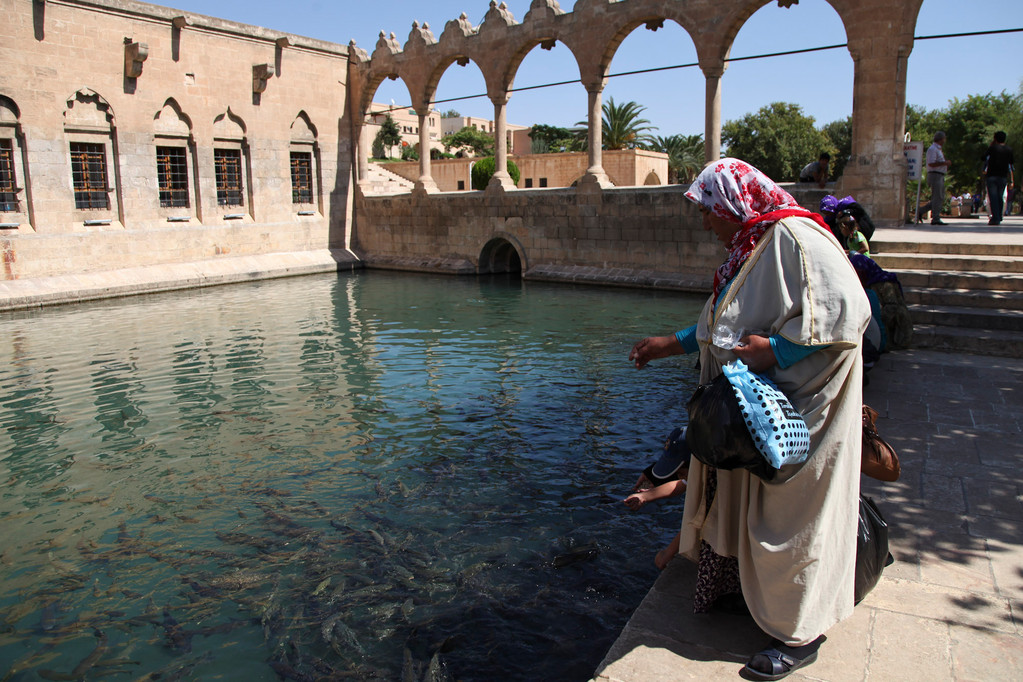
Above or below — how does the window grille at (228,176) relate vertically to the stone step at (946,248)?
above

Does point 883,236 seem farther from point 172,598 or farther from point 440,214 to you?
point 440,214

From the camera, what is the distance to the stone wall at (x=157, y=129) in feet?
48.2

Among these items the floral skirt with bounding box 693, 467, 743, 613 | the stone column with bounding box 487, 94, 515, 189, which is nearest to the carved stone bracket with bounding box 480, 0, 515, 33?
the stone column with bounding box 487, 94, 515, 189

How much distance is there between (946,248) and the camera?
342 inches

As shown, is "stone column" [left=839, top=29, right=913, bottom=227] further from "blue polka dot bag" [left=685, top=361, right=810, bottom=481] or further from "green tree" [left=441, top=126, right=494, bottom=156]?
"green tree" [left=441, top=126, right=494, bottom=156]

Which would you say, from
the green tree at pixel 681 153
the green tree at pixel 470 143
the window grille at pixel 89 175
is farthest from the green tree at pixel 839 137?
the window grille at pixel 89 175

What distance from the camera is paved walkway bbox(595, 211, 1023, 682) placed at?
236cm

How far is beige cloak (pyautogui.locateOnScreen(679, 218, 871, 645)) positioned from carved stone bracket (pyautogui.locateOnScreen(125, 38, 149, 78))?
1641cm

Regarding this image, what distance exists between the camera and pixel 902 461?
13.2 ft

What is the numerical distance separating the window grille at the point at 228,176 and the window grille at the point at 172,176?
0.80 m

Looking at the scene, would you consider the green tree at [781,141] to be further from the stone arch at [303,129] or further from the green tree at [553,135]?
the stone arch at [303,129]

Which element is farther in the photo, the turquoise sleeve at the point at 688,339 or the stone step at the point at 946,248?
the stone step at the point at 946,248

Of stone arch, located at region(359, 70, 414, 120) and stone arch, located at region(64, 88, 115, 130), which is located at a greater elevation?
stone arch, located at region(359, 70, 414, 120)

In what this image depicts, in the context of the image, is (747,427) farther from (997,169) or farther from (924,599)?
Answer: (997,169)
